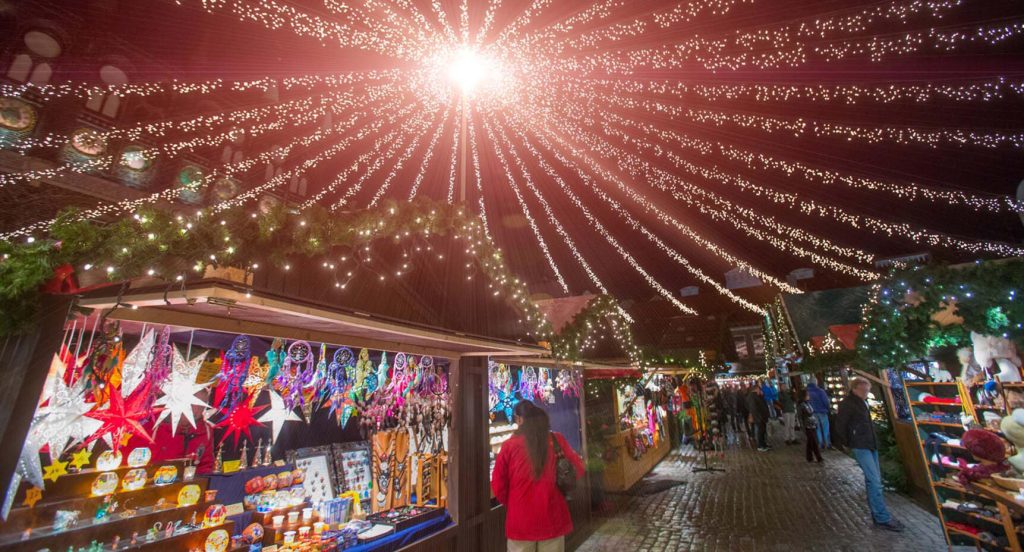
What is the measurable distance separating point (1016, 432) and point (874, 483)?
252 centimetres

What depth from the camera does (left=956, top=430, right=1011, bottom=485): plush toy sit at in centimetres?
407

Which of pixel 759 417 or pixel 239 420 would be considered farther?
pixel 759 417

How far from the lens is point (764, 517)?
6.79 meters

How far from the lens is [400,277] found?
369 cm

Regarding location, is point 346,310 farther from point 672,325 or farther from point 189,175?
point 672,325

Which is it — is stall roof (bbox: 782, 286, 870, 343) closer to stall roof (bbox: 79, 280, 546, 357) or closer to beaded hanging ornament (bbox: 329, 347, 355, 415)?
stall roof (bbox: 79, 280, 546, 357)

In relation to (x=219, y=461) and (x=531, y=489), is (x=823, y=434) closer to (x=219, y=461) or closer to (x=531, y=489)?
(x=531, y=489)

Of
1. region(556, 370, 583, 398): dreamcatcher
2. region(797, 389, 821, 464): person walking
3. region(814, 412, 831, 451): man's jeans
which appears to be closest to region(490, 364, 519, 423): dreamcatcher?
region(556, 370, 583, 398): dreamcatcher

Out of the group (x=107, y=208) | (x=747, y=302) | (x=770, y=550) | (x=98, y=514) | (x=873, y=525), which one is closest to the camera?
(x=98, y=514)

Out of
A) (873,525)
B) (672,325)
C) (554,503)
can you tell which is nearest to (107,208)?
(554,503)

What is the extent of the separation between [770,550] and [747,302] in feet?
70.6

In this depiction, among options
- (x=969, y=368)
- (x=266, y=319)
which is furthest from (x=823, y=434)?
(x=266, y=319)

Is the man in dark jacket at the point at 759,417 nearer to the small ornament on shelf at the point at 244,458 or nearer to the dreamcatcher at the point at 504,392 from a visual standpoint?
the dreamcatcher at the point at 504,392

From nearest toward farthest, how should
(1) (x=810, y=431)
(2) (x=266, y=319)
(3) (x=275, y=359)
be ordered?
(2) (x=266, y=319) < (3) (x=275, y=359) < (1) (x=810, y=431)
